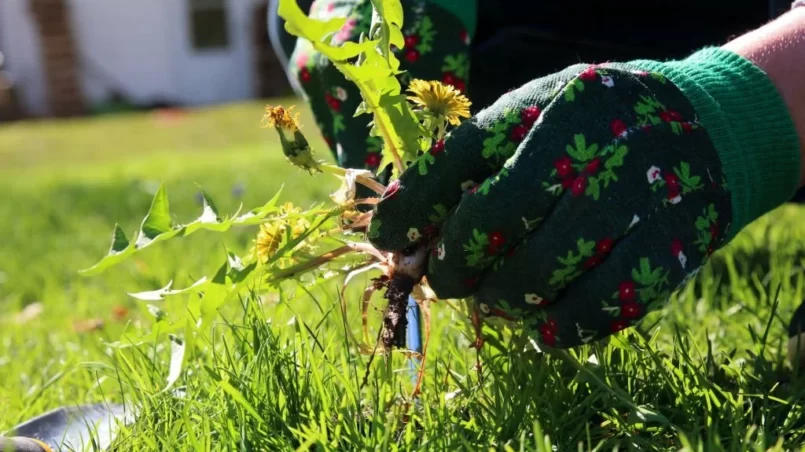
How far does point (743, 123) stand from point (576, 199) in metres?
0.25

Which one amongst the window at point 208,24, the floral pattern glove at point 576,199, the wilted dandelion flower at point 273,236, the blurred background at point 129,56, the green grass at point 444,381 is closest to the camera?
the floral pattern glove at point 576,199

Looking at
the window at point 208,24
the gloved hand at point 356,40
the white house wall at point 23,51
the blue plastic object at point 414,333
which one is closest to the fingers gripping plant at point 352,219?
the blue plastic object at point 414,333

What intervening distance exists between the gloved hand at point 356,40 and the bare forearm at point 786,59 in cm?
59

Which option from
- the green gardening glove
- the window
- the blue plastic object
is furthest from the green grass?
the window

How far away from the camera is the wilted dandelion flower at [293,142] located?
1.06 metres

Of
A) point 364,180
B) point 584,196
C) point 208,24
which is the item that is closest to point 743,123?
point 584,196

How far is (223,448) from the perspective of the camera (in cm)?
99

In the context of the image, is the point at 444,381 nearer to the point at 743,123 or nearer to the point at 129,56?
the point at 743,123

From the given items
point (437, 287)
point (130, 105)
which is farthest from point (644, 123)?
point (130, 105)

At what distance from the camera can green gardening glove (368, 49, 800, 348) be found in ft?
3.00

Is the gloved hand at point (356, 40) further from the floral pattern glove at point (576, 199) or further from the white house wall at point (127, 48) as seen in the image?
the white house wall at point (127, 48)

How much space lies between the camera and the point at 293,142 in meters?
1.08

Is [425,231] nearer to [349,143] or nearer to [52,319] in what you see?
[349,143]

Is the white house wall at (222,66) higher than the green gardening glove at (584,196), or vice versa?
the green gardening glove at (584,196)
